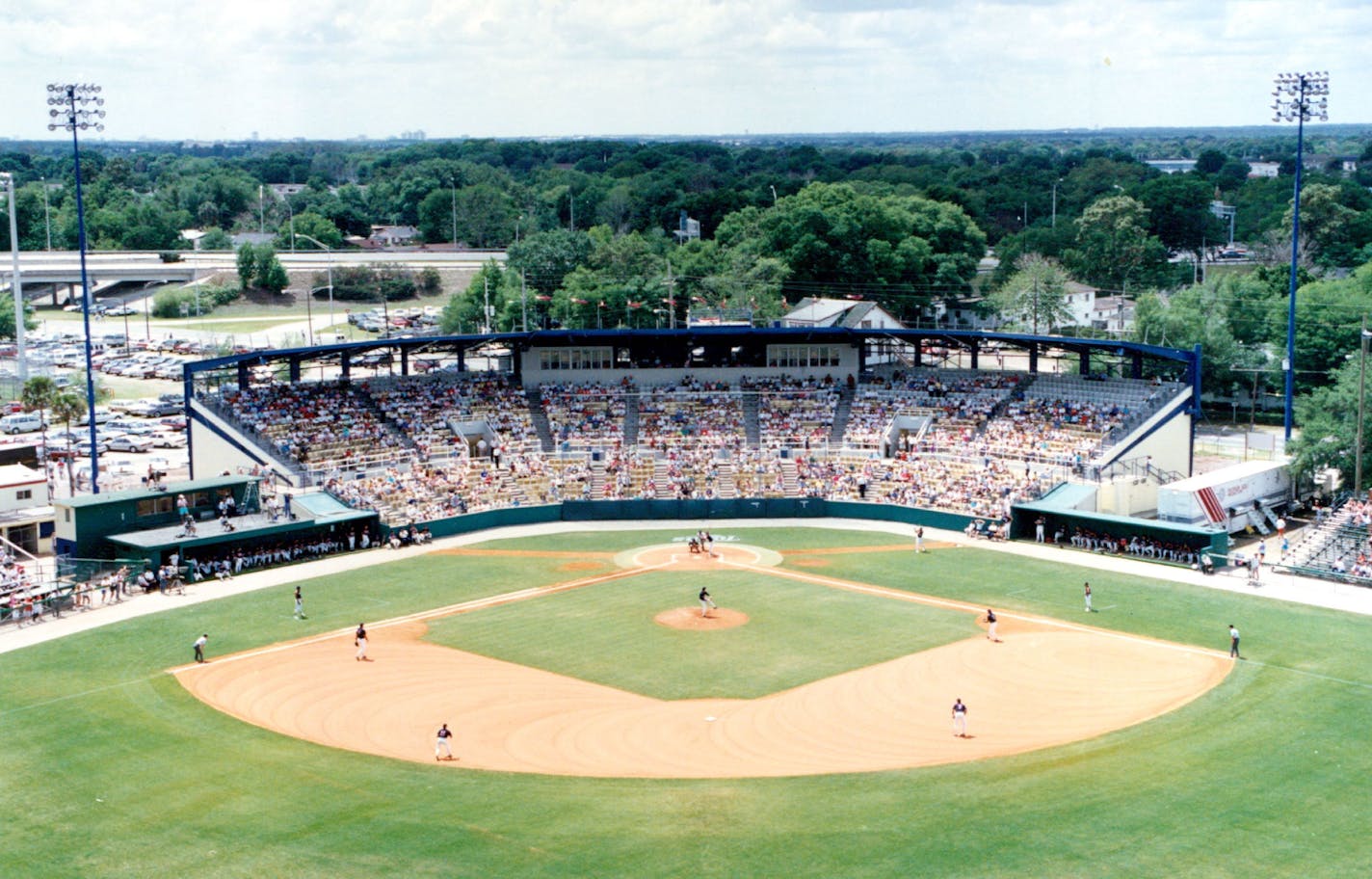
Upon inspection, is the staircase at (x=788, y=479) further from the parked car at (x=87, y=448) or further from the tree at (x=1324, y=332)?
the parked car at (x=87, y=448)

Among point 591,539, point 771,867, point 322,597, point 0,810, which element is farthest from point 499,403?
point 771,867

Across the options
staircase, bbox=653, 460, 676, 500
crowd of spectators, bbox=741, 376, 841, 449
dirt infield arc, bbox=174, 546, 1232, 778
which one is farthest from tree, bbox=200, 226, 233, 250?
dirt infield arc, bbox=174, 546, 1232, 778

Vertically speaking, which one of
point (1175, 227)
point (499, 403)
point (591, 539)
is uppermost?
point (1175, 227)

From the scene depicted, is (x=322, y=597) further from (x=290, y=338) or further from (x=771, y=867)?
(x=290, y=338)

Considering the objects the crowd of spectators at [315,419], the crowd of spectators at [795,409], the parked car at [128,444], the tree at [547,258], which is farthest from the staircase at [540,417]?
the tree at [547,258]

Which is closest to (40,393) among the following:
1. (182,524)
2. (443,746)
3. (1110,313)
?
(182,524)

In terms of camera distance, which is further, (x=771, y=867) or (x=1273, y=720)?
(x=1273, y=720)

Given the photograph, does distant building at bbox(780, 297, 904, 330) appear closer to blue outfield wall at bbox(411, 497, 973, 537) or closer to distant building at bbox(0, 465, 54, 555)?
blue outfield wall at bbox(411, 497, 973, 537)
